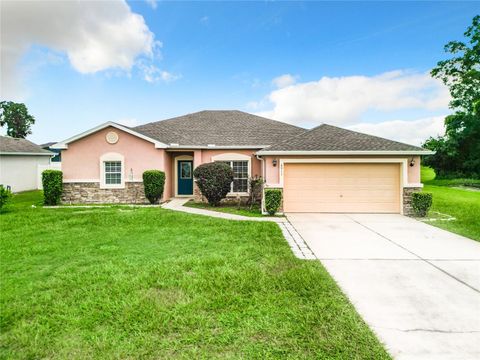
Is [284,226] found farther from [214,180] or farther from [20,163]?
[20,163]

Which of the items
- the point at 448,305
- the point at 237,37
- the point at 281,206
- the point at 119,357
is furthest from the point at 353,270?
the point at 237,37

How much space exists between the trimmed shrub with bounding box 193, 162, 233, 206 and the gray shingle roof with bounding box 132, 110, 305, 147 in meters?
2.57

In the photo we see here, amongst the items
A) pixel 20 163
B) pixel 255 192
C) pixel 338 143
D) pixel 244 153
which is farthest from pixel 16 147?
pixel 338 143

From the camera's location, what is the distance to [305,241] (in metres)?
7.14

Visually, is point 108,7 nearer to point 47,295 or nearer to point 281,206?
point 281,206

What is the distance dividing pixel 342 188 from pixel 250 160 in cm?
544

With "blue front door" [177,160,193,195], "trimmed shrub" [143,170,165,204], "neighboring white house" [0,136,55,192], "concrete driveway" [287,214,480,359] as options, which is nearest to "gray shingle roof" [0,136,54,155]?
"neighboring white house" [0,136,55,192]

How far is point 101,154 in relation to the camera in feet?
46.8

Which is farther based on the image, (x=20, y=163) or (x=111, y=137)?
(x=20, y=163)

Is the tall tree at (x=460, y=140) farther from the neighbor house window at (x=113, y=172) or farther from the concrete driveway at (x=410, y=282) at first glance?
the neighbor house window at (x=113, y=172)

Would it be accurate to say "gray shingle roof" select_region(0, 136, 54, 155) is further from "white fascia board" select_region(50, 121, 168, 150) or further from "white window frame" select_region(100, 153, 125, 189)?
"white window frame" select_region(100, 153, 125, 189)

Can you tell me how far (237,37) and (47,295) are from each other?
55.5ft

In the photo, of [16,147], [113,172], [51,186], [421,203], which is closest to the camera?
[421,203]

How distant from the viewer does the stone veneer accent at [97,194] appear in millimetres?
14336
